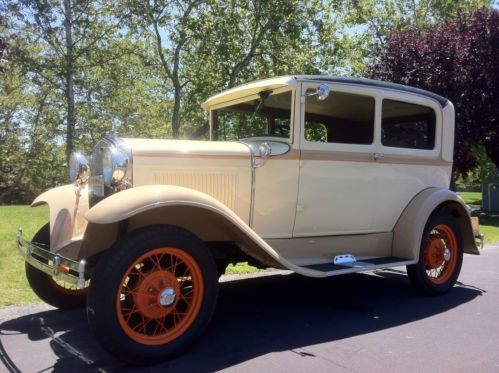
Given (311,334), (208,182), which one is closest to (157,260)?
(208,182)

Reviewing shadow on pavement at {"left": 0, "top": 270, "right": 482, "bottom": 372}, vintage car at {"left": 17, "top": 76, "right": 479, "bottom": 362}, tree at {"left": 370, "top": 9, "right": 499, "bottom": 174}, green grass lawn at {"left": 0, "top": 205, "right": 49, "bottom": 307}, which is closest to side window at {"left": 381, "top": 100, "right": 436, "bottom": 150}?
vintage car at {"left": 17, "top": 76, "right": 479, "bottom": 362}

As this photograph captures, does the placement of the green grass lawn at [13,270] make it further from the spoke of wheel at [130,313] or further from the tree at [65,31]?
the tree at [65,31]

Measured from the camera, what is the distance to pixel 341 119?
504cm

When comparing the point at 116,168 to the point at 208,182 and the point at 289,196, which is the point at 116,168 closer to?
the point at 208,182

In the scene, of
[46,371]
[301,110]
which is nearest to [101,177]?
[46,371]

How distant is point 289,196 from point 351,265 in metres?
0.85

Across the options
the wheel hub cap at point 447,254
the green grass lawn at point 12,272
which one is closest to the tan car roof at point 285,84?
the wheel hub cap at point 447,254

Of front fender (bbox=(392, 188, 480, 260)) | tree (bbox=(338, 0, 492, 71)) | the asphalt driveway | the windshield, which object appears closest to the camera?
the asphalt driveway

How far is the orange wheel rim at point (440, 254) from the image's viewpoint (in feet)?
17.0

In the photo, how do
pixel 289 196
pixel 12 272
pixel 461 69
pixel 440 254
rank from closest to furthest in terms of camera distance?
pixel 289 196, pixel 440 254, pixel 12 272, pixel 461 69

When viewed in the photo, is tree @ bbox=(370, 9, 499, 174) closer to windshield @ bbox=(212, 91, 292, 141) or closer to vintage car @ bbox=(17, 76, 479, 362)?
vintage car @ bbox=(17, 76, 479, 362)

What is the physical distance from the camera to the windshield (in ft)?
15.0

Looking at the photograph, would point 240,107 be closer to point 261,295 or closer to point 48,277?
point 261,295

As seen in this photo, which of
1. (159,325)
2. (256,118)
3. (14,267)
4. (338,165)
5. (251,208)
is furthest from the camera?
(14,267)
